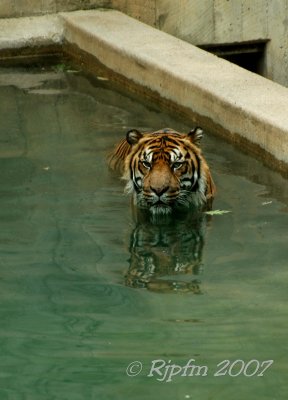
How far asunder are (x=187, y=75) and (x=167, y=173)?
2.36m

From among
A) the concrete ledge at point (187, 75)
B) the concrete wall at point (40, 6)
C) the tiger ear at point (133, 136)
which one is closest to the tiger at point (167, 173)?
the tiger ear at point (133, 136)

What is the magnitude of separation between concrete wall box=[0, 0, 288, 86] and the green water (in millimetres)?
2354

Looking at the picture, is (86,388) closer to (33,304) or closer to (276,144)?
(33,304)

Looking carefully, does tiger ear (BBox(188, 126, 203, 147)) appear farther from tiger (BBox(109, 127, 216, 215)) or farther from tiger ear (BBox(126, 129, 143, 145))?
tiger ear (BBox(126, 129, 143, 145))

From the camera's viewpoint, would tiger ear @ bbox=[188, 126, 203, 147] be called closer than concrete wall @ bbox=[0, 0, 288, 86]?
Yes

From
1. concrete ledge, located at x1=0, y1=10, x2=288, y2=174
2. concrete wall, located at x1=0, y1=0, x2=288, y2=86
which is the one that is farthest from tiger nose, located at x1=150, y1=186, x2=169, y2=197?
concrete wall, located at x1=0, y1=0, x2=288, y2=86

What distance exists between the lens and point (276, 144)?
27.4 feet

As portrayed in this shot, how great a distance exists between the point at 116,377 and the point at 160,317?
2.48 feet

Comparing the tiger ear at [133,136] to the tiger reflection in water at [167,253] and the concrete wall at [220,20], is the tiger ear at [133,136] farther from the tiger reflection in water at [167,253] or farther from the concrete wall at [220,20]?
the concrete wall at [220,20]

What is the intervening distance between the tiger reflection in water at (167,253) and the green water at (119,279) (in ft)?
0.04

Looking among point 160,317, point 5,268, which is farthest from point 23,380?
point 5,268

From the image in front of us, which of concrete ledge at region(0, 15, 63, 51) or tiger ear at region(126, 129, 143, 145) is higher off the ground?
tiger ear at region(126, 129, 143, 145)

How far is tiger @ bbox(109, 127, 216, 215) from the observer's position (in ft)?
24.8

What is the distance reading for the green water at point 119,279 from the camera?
5.34m
